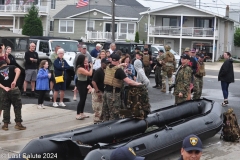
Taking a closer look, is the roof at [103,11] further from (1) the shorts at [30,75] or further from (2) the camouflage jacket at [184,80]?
(2) the camouflage jacket at [184,80]

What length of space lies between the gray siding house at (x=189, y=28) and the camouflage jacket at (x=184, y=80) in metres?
38.4

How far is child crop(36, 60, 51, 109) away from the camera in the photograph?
42.9 feet

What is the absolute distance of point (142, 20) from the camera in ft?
182

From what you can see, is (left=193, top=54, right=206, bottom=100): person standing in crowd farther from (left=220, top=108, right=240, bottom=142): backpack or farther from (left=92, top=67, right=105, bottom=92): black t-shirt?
(left=92, top=67, right=105, bottom=92): black t-shirt

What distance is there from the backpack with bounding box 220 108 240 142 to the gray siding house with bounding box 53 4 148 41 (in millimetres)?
41835

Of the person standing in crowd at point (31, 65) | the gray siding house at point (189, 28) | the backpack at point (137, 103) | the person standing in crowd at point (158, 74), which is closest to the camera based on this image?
the backpack at point (137, 103)

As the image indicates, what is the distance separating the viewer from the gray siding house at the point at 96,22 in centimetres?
5259

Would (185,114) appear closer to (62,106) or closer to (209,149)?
(209,149)

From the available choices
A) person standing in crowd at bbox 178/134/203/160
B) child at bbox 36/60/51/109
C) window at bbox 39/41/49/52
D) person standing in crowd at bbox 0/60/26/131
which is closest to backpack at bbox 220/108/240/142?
person standing in crowd at bbox 0/60/26/131

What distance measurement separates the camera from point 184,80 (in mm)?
10773

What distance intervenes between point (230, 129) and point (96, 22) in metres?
44.3

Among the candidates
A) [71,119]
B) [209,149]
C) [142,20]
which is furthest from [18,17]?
[209,149]

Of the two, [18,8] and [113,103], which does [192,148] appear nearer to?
[113,103]

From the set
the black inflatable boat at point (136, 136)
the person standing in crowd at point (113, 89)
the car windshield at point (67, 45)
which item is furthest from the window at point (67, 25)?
the person standing in crowd at point (113, 89)
